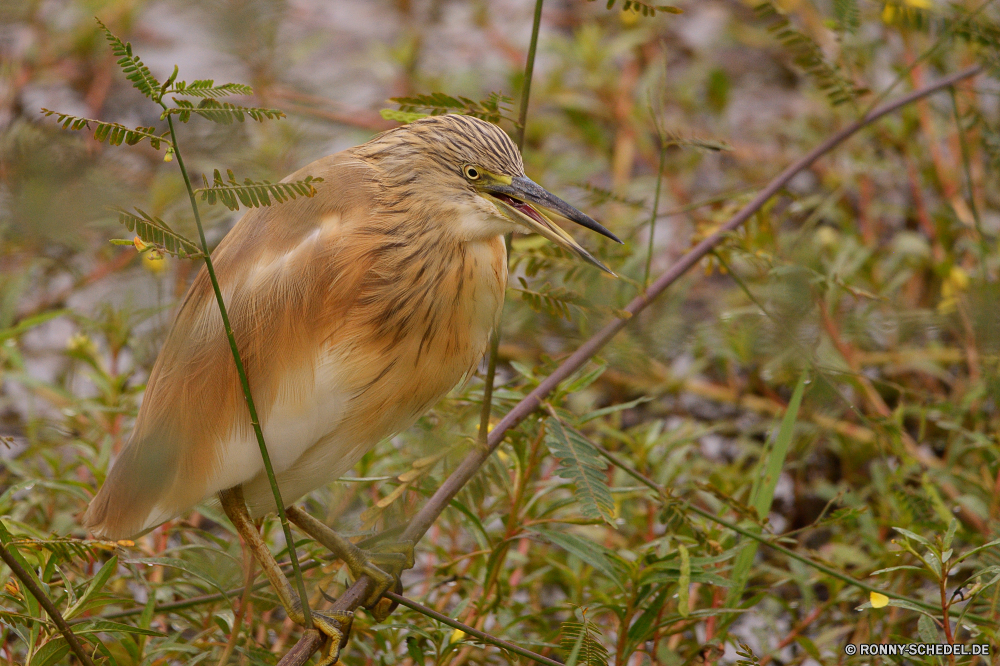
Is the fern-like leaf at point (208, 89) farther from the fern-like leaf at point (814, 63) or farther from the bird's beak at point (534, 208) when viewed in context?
the fern-like leaf at point (814, 63)

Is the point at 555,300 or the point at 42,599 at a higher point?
the point at 555,300

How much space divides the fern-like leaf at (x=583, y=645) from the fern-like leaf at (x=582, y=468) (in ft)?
0.57

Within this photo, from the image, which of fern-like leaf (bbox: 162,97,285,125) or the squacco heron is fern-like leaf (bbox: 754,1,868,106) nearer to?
the squacco heron

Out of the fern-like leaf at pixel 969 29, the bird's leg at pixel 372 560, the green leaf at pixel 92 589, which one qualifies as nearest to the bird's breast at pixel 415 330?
the bird's leg at pixel 372 560

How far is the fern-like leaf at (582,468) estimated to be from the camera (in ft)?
4.56

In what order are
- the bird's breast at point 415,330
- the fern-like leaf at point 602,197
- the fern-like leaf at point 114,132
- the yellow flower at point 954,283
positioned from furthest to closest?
the yellow flower at point 954,283 < the fern-like leaf at point 602,197 < the bird's breast at point 415,330 < the fern-like leaf at point 114,132

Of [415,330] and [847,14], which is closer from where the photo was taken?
[415,330]

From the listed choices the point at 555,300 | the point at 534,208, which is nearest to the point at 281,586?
the point at 555,300

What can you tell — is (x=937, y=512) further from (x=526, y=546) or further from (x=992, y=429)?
(x=526, y=546)

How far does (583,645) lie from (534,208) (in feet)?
2.43

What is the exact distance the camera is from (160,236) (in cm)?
109

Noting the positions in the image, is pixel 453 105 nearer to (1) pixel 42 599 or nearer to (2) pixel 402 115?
(2) pixel 402 115

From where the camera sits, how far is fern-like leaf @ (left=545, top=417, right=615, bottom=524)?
139 centimetres

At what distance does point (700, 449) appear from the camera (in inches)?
107
